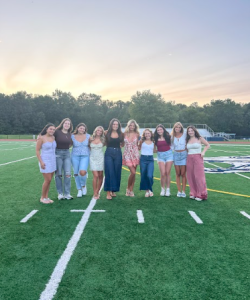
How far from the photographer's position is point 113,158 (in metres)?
6.38

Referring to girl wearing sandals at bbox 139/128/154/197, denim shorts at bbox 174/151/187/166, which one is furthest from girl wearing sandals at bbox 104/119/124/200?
denim shorts at bbox 174/151/187/166

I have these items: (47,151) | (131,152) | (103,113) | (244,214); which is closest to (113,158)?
(131,152)

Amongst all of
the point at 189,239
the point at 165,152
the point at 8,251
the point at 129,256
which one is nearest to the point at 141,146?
the point at 165,152

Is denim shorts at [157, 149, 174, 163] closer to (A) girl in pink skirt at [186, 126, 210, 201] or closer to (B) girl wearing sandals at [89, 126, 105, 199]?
(A) girl in pink skirt at [186, 126, 210, 201]

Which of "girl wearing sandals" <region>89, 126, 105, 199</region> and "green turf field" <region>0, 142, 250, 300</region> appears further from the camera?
"girl wearing sandals" <region>89, 126, 105, 199</region>

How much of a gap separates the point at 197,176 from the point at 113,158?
208 centimetres

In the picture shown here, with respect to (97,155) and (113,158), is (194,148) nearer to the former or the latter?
(113,158)

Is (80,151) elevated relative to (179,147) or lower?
lower

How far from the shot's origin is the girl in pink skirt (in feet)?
20.7

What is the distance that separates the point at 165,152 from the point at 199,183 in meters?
1.11

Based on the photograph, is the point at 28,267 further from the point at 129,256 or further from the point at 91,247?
the point at 129,256

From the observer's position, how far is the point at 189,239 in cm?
406

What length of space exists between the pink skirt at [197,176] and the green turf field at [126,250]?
30 centimetres

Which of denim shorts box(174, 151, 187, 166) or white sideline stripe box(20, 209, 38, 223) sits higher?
denim shorts box(174, 151, 187, 166)
